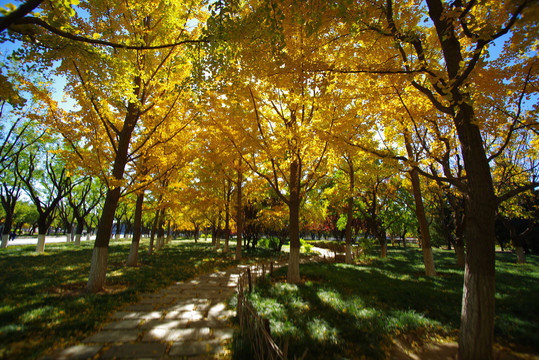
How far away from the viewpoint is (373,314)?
5.54 m

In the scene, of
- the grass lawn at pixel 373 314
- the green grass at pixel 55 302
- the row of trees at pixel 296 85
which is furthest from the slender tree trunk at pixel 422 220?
the green grass at pixel 55 302

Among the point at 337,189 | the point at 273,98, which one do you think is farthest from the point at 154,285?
the point at 337,189

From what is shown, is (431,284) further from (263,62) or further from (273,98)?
(263,62)

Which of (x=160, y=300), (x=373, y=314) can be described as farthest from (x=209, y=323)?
(x=373, y=314)

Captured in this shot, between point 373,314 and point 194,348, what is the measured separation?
4.08 m

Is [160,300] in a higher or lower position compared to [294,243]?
lower

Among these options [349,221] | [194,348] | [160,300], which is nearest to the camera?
[194,348]

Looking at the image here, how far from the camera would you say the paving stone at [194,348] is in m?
3.79

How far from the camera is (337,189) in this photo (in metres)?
16.0

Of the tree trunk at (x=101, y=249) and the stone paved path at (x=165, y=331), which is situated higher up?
the tree trunk at (x=101, y=249)

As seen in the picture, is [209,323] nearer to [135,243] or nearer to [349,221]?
[135,243]

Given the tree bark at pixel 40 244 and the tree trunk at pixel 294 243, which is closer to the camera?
the tree trunk at pixel 294 243

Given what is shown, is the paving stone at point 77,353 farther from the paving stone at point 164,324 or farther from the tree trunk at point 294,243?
the tree trunk at point 294,243

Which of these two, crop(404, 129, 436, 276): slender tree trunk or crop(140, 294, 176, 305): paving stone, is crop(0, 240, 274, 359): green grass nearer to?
crop(140, 294, 176, 305): paving stone
